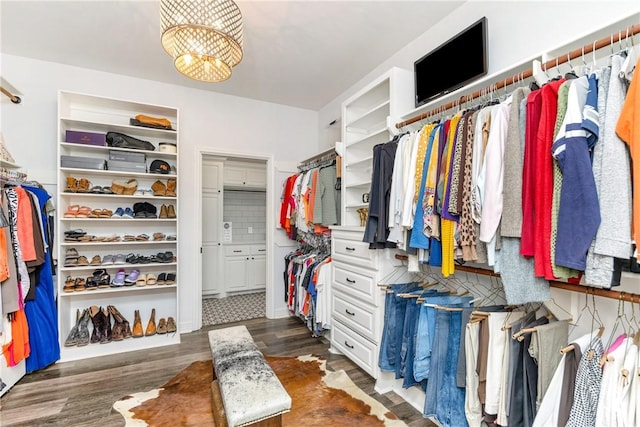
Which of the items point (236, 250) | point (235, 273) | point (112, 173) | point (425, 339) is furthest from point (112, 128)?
point (425, 339)

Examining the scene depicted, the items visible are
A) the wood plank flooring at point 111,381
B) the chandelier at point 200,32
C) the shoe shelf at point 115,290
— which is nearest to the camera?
the chandelier at point 200,32

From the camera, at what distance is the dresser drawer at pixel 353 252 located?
2258mm

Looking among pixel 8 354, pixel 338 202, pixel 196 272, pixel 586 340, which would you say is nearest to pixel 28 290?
pixel 8 354

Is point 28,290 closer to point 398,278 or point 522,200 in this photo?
point 398,278

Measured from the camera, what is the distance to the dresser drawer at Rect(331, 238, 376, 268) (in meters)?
2.26

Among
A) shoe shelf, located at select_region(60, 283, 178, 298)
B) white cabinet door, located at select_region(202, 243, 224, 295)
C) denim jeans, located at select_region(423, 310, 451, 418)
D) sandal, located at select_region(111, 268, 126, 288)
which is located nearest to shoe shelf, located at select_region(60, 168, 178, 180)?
sandal, located at select_region(111, 268, 126, 288)

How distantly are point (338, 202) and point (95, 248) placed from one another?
2541 millimetres

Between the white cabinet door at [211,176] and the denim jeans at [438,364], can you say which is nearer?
the denim jeans at [438,364]

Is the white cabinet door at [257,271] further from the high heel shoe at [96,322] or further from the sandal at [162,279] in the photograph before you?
the high heel shoe at [96,322]

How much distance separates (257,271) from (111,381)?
2.87 meters

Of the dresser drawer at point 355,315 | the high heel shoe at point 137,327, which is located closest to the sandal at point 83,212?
the high heel shoe at point 137,327

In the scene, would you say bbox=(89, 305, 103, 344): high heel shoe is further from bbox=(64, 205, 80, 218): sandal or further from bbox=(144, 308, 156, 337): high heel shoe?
bbox=(64, 205, 80, 218): sandal

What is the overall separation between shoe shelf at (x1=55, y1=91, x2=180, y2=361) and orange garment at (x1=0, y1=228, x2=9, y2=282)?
0.62 m

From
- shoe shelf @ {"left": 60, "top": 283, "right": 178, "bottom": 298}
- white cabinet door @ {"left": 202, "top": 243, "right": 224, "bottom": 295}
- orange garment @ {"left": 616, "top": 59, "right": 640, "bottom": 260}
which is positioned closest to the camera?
orange garment @ {"left": 616, "top": 59, "right": 640, "bottom": 260}
